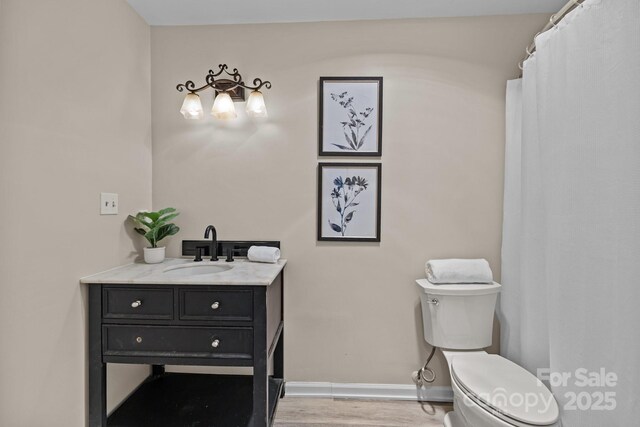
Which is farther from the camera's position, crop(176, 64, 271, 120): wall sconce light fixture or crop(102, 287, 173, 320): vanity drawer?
crop(176, 64, 271, 120): wall sconce light fixture

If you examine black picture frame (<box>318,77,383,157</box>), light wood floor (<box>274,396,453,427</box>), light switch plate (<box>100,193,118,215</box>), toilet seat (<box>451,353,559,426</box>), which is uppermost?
black picture frame (<box>318,77,383,157</box>)

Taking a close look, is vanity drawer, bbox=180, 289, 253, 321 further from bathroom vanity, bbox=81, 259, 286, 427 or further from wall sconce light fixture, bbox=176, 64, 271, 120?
wall sconce light fixture, bbox=176, 64, 271, 120

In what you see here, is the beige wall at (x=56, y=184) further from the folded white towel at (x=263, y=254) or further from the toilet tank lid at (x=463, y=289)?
the toilet tank lid at (x=463, y=289)

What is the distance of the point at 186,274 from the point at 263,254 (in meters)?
0.47

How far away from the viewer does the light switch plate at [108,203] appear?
5.23ft

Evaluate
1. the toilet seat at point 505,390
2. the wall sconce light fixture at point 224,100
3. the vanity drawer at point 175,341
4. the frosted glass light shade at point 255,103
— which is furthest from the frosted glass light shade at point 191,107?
the toilet seat at point 505,390

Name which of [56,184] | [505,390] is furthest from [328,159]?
[505,390]

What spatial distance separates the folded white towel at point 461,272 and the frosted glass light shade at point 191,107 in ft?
5.52

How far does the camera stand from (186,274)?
1.84 metres

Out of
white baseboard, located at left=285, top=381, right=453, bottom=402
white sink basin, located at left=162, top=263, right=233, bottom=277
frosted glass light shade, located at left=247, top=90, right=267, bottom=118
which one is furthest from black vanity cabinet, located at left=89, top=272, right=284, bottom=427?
frosted glass light shade, located at left=247, top=90, right=267, bottom=118

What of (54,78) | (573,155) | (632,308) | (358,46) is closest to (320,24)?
(358,46)

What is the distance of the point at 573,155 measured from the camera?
1.30 meters

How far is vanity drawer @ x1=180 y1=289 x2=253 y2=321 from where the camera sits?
1.46m

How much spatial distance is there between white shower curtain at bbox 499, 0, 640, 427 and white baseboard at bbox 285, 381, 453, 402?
22.1 inches
